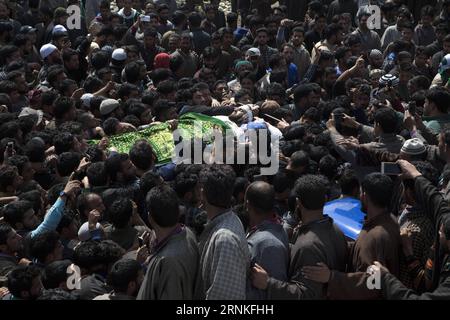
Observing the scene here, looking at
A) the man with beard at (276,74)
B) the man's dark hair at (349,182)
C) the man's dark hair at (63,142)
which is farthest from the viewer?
the man with beard at (276,74)

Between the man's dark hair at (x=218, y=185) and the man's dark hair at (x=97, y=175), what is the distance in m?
2.25

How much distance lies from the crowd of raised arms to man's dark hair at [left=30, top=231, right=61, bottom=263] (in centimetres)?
1

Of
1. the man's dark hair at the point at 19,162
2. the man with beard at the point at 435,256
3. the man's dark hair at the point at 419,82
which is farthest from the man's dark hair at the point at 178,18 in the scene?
the man with beard at the point at 435,256

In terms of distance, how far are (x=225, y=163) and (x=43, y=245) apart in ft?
7.05

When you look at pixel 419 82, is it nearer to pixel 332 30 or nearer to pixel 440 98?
pixel 440 98

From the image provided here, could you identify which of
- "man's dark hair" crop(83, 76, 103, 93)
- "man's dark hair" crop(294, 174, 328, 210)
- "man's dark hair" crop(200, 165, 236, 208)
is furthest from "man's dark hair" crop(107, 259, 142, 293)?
"man's dark hair" crop(83, 76, 103, 93)

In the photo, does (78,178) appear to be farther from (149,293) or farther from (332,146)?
(149,293)

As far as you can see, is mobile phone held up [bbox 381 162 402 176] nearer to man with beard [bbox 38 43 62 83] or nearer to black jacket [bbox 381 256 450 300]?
black jacket [bbox 381 256 450 300]

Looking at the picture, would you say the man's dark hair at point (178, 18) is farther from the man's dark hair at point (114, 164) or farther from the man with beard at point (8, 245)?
the man with beard at point (8, 245)

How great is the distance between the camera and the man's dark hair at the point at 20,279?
5.45 metres

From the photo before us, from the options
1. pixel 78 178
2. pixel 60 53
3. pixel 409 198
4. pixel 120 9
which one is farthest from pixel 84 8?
pixel 409 198

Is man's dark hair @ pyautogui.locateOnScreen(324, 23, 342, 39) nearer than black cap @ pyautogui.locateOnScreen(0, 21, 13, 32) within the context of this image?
No

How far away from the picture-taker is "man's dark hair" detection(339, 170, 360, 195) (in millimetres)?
6867

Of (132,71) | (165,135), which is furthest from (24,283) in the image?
(132,71)
